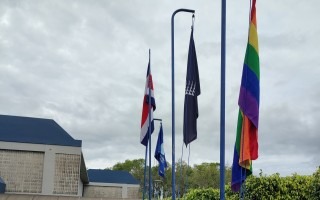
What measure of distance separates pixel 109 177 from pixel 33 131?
60.0 ft

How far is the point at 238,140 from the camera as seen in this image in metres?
6.93

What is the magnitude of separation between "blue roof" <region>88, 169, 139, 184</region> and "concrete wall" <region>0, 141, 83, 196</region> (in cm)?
1700

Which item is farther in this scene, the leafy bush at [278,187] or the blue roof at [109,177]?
the blue roof at [109,177]

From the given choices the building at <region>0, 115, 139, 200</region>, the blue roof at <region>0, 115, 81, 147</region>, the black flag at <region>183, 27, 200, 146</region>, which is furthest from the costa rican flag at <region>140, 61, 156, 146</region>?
the blue roof at <region>0, 115, 81, 147</region>

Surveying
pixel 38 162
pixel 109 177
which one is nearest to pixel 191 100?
pixel 38 162

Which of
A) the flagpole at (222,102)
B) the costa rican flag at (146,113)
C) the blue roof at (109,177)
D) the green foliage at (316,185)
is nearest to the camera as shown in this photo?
the flagpole at (222,102)

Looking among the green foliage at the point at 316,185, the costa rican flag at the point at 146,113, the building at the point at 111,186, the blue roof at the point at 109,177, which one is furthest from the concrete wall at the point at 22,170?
the green foliage at the point at 316,185

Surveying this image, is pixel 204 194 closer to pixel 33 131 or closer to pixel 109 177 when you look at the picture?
pixel 33 131

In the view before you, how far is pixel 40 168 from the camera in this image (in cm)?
3494

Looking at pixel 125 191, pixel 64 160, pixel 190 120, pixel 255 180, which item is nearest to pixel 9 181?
pixel 64 160

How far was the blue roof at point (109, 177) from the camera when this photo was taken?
5222 centimetres

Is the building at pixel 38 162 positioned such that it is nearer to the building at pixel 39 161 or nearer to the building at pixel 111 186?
the building at pixel 39 161

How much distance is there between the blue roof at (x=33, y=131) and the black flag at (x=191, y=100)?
27625 millimetres

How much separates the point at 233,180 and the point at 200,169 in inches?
2279
